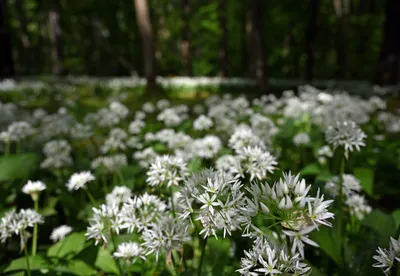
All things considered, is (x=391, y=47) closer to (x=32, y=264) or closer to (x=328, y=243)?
(x=328, y=243)

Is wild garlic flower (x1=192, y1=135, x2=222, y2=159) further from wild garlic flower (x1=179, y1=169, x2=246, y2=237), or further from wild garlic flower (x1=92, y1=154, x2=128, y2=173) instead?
wild garlic flower (x1=179, y1=169, x2=246, y2=237)

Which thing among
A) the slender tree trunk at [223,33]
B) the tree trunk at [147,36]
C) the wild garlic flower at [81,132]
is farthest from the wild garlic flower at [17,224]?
the slender tree trunk at [223,33]

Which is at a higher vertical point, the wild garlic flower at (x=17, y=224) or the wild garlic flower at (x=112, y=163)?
the wild garlic flower at (x=17, y=224)

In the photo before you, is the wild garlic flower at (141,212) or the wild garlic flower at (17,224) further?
the wild garlic flower at (17,224)

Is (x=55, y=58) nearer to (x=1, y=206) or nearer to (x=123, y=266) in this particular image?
(x=1, y=206)

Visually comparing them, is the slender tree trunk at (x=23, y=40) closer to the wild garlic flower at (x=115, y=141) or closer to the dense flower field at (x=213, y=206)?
the dense flower field at (x=213, y=206)

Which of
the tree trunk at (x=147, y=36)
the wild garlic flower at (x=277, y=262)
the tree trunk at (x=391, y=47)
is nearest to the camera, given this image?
the wild garlic flower at (x=277, y=262)

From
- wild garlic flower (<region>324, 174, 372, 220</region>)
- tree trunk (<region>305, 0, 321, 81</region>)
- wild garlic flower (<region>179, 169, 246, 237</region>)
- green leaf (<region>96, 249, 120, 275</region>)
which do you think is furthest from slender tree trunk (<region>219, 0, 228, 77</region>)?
wild garlic flower (<region>179, 169, 246, 237</region>)
